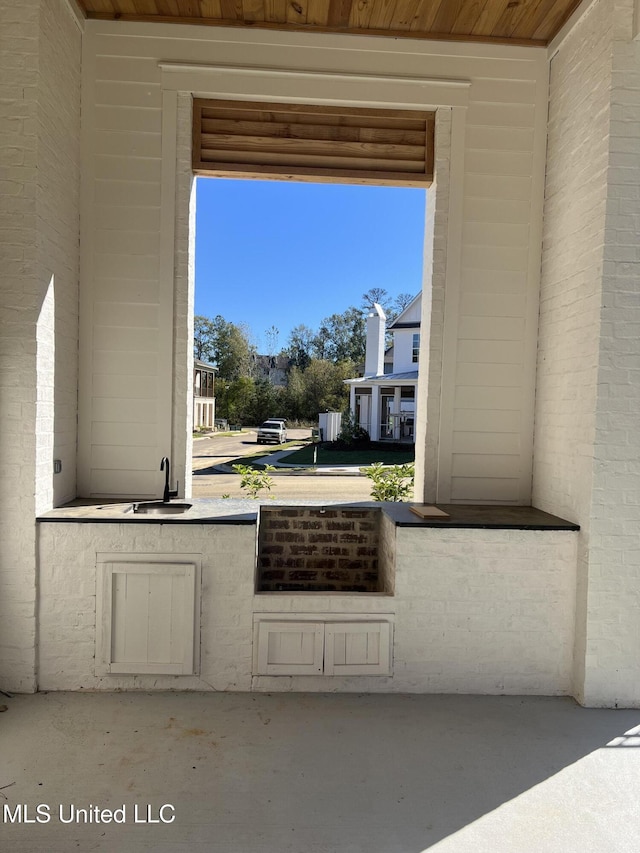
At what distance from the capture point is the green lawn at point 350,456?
4793 millimetres

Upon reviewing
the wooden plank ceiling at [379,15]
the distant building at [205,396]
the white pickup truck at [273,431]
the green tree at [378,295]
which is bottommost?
the white pickup truck at [273,431]

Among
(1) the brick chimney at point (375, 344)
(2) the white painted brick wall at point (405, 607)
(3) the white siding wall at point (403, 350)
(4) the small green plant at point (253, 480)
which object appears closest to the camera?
(2) the white painted brick wall at point (405, 607)

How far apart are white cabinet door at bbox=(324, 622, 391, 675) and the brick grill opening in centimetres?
46

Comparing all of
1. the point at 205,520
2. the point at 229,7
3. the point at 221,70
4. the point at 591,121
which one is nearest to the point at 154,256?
the point at 221,70

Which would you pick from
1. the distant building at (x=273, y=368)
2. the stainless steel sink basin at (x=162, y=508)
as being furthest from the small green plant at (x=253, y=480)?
the distant building at (x=273, y=368)

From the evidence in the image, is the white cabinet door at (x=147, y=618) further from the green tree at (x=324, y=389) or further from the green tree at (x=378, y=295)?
the green tree at (x=378, y=295)

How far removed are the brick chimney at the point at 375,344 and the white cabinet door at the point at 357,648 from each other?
3.21m

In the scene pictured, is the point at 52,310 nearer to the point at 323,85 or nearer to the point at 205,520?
the point at 205,520

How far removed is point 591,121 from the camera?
2781mm

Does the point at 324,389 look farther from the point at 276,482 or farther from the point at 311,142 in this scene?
the point at 311,142

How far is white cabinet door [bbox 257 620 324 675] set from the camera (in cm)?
271

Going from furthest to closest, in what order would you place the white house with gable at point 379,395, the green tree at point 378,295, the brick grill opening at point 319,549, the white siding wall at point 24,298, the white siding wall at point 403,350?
the green tree at point 378,295 < the white siding wall at point 403,350 < the white house with gable at point 379,395 < the brick grill opening at point 319,549 < the white siding wall at point 24,298

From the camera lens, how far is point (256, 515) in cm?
285

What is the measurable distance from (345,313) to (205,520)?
5.20 m
